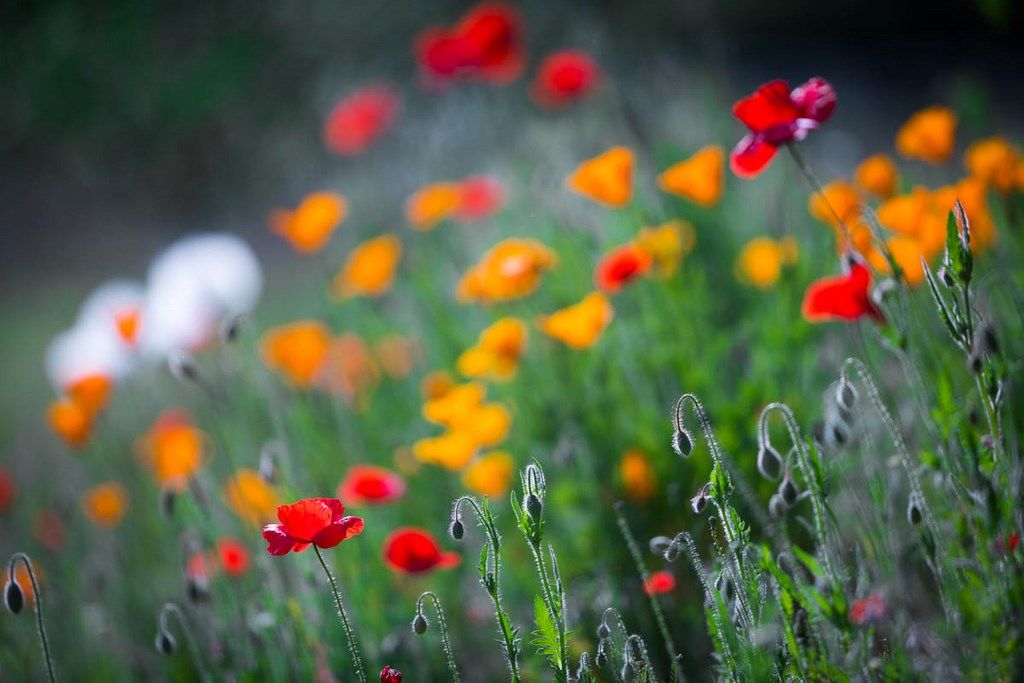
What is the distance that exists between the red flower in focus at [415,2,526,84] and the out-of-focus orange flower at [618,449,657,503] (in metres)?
1.47

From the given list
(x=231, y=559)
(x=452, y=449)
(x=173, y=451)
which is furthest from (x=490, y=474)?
(x=173, y=451)

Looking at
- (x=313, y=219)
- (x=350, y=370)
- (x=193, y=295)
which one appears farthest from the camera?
(x=193, y=295)

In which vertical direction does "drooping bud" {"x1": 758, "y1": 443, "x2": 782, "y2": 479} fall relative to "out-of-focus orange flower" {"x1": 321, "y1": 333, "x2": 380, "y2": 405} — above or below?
below

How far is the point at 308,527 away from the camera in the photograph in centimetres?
127

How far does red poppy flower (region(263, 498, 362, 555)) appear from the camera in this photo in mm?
1257

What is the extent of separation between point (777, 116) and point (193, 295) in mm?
2359

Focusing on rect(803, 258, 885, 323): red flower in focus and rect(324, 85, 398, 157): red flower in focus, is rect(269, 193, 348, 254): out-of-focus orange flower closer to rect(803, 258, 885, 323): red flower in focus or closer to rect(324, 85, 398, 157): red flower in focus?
rect(324, 85, 398, 157): red flower in focus

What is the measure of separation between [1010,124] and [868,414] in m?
3.19

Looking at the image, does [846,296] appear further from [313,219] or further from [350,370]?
[350,370]

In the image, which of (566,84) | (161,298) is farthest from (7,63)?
(566,84)

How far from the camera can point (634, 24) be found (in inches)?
328

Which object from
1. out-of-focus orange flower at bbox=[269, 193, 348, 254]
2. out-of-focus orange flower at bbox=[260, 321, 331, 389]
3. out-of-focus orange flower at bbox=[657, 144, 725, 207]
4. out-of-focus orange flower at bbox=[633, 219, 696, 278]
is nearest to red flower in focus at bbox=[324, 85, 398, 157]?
out-of-focus orange flower at bbox=[269, 193, 348, 254]

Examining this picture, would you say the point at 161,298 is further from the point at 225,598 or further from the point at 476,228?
the point at 225,598

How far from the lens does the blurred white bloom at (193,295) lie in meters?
3.09
